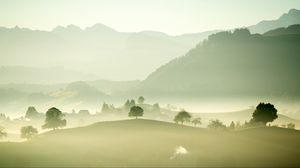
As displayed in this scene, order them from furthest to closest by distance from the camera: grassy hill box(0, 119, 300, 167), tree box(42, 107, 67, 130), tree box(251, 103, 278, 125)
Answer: tree box(251, 103, 278, 125)
tree box(42, 107, 67, 130)
grassy hill box(0, 119, 300, 167)

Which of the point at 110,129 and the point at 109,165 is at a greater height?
the point at 110,129

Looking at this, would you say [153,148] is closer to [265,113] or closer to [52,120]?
[52,120]

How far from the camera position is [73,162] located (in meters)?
113

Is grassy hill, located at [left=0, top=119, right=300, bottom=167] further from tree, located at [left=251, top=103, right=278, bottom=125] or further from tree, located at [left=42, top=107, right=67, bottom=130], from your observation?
tree, located at [left=251, top=103, right=278, bottom=125]

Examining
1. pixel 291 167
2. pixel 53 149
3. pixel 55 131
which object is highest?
pixel 55 131

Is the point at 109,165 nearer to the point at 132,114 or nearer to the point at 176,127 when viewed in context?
the point at 176,127

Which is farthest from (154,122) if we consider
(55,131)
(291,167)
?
(291,167)

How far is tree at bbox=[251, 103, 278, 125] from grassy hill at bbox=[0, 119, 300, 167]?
17.4 m

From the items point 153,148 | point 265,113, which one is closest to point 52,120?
point 153,148

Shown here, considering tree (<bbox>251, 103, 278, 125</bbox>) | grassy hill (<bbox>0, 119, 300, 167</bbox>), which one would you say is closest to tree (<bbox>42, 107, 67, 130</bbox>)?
grassy hill (<bbox>0, 119, 300, 167</bbox>)

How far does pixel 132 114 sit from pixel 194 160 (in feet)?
242

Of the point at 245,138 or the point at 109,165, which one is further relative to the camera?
the point at 245,138

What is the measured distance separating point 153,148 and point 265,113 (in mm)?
67900

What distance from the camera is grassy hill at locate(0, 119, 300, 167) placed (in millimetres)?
112375
